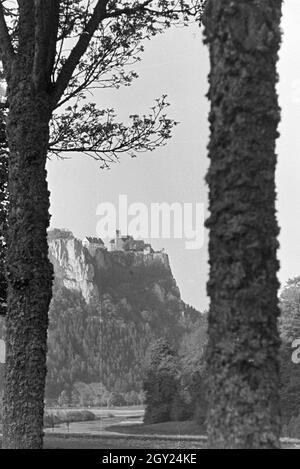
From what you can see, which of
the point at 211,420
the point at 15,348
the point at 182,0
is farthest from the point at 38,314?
the point at 182,0

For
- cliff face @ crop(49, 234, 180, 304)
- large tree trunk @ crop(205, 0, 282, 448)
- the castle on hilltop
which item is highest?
the castle on hilltop

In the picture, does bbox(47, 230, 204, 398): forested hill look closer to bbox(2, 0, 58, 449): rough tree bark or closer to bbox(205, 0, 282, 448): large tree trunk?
bbox(2, 0, 58, 449): rough tree bark

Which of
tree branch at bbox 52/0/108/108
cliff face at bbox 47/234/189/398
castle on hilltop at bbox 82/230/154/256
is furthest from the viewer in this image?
castle on hilltop at bbox 82/230/154/256

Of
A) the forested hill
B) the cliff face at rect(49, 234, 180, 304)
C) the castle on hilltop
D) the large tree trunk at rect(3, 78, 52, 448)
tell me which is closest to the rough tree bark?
the large tree trunk at rect(3, 78, 52, 448)

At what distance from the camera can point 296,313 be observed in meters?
34.1

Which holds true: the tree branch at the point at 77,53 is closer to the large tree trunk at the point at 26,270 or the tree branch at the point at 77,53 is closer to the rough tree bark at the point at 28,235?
the rough tree bark at the point at 28,235

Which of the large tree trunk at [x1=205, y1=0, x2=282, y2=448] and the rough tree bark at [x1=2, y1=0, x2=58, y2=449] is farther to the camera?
the rough tree bark at [x1=2, y1=0, x2=58, y2=449]

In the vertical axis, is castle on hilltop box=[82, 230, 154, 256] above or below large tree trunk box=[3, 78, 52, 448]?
above

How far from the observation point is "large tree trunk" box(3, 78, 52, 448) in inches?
354

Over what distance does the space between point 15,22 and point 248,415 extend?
30.5ft

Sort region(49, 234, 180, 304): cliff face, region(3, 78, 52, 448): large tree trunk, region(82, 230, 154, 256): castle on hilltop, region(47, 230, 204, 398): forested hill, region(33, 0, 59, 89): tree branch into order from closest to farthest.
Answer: region(3, 78, 52, 448): large tree trunk
region(33, 0, 59, 89): tree branch
region(47, 230, 204, 398): forested hill
region(82, 230, 154, 256): castle on hilltop
region(49, 234, 180, 304): cliff face

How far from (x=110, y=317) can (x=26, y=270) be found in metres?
39.7

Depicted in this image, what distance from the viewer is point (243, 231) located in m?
4.62

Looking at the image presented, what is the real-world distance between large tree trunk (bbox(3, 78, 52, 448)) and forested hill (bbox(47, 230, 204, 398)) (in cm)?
2879
